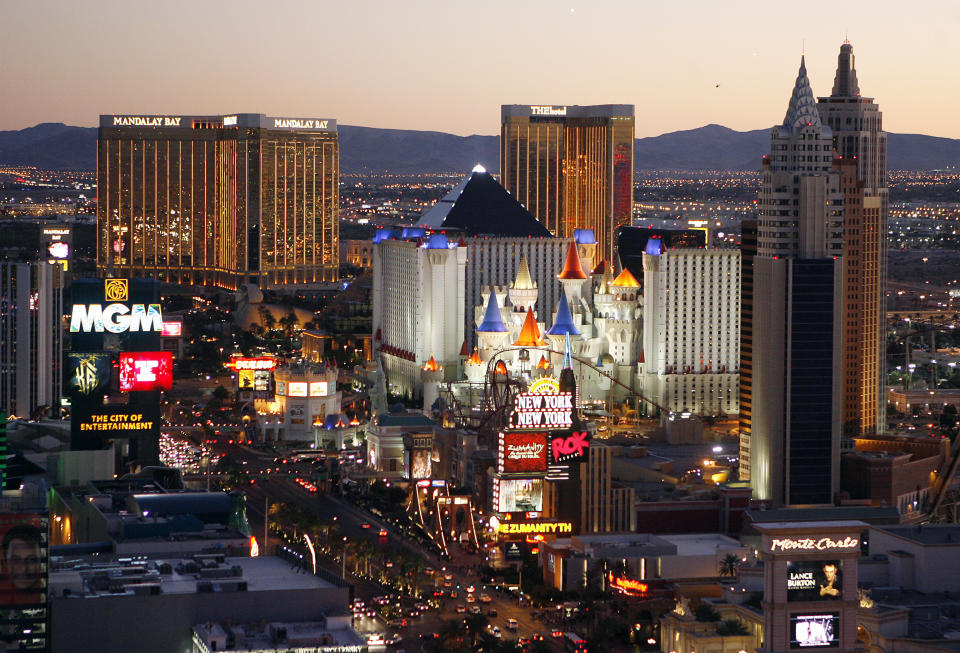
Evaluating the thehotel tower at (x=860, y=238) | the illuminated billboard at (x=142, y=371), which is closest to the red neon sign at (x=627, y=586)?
the illuminated billboard at (x=142, y=371)

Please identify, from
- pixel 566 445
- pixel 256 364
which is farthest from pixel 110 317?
pixel 256 364

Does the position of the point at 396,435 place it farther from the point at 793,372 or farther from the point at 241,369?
the point at 241,369

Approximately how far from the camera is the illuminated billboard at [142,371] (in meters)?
123

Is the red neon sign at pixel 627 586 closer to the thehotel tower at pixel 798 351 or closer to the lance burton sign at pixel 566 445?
the lance burton sign at pixel 566 445

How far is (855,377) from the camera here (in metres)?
139

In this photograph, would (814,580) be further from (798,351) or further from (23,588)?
(798,351)

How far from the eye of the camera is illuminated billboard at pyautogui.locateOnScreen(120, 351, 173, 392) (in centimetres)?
12275

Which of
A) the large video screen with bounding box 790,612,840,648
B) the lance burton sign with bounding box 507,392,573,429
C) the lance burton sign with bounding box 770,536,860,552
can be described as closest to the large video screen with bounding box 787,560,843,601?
the lance burton sign with bounding box 770,536,860,552

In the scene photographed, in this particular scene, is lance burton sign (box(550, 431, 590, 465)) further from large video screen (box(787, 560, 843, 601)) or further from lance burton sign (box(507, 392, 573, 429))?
large video screen (box(787, 560, 843, 601))

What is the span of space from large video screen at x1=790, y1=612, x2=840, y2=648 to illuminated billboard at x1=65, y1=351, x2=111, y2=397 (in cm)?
5373

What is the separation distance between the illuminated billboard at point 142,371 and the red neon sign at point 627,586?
103ft

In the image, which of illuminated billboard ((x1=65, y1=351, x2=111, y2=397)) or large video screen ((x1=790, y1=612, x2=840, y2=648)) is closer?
large video screen ((x1=790, y1=612, x2=840, y2=648))

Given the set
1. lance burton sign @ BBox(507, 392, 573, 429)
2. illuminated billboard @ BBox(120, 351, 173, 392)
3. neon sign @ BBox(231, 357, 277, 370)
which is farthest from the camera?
neon sign @ BBox(231, 357, 277, 370)

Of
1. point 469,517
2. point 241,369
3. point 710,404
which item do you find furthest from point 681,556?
point 241,369
